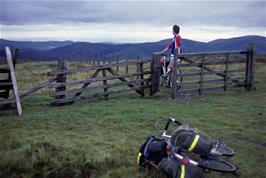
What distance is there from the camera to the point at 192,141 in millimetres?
4766

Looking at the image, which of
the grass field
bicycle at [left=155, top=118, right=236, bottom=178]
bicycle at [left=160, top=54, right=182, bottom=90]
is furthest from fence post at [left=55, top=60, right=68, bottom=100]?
bicycle at [left=155, top=118, right=236, bottom=178]

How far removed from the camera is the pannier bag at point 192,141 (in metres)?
4.77

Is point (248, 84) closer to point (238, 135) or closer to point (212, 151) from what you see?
point (238, 135)

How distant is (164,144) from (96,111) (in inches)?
188

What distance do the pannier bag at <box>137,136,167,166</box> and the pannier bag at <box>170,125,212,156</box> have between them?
33 centimetres

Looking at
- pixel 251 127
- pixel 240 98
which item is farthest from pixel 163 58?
pixel 251 127

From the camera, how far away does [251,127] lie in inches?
328

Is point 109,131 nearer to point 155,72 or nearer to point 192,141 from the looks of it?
point 192,141

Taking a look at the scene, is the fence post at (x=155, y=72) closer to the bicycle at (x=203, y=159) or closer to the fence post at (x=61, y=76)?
the fence post at (x=61, y=76)

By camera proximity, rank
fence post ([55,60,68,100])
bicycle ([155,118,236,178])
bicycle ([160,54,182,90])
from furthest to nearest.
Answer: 1. bicycle ([160,54,182,90])
2. fence post ([55,60,68,100])
3. bicycle ([155,118,236,178])

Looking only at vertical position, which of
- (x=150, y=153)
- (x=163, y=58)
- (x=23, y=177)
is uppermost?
(x=163, y=58)

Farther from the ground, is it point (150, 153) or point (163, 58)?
point (163, 58)

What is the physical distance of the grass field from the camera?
569 cm

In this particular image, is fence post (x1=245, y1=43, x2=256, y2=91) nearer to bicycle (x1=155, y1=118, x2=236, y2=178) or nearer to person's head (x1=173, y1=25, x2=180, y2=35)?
person's head (x1=173, y1=25, x2=180, y2=35)
